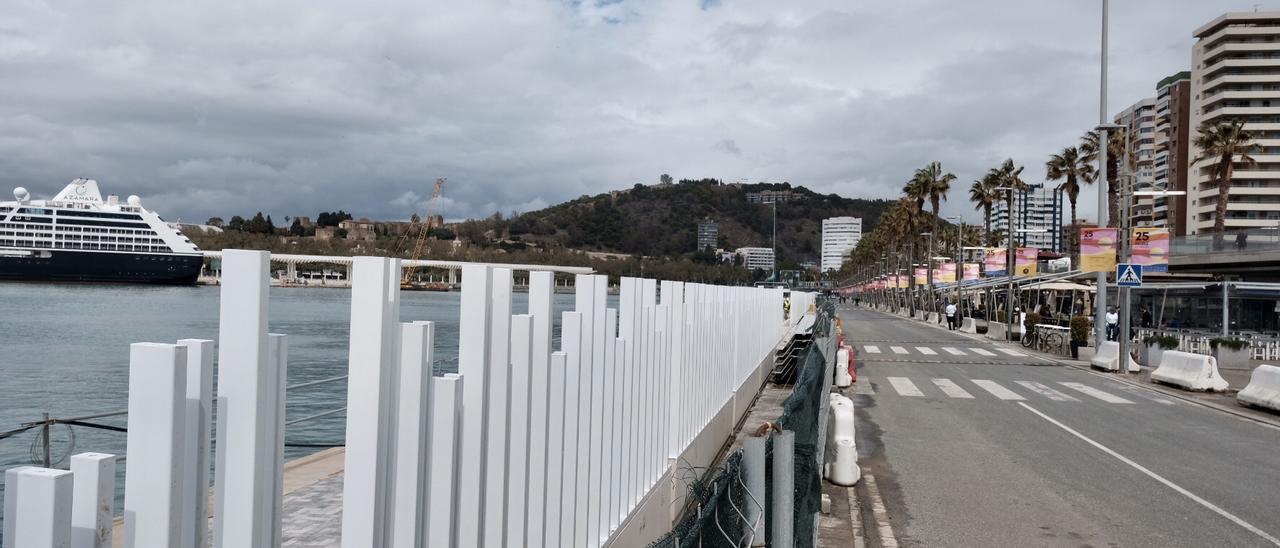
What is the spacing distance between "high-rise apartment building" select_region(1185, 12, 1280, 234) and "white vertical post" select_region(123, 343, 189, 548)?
401ft

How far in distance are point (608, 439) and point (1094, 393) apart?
18303mm

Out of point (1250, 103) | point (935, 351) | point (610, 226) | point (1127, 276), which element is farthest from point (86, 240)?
point (1250, 103)

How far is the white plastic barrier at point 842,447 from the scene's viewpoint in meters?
10.6

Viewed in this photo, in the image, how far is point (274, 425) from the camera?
2326 millimetres

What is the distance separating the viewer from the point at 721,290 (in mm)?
11859

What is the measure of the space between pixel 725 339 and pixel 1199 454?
6.98m

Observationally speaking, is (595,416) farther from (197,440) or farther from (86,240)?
(86,240)

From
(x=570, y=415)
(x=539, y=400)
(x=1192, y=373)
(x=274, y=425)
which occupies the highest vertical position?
(x=274, y=425)

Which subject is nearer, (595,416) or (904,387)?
(595,416)

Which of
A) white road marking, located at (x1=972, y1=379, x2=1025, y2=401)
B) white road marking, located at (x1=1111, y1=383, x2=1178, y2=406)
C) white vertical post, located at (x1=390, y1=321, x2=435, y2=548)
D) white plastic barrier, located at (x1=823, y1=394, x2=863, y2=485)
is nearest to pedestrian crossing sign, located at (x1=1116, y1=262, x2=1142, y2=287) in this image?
white road marking, located at (x1=1111, y1=383, x2=1178, y2=406)

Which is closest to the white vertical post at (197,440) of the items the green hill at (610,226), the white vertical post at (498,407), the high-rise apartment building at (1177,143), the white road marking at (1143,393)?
the white vertical post at (498,407)

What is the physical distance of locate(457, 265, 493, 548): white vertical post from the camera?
10.1ft

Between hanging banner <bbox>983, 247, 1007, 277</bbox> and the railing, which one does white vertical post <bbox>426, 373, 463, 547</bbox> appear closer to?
the railing

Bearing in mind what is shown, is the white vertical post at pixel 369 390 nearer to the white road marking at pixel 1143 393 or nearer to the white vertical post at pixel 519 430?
the white vertical post at pixel 519 430
